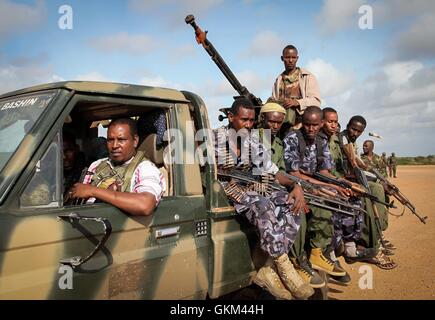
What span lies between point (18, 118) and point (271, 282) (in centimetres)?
236

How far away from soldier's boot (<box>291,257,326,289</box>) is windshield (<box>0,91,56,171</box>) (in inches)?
107

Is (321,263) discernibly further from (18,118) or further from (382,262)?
(18,118)

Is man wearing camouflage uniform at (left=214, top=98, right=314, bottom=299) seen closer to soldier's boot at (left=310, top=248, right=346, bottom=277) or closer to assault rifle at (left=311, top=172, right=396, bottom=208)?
soldier's boot at (left=310, top=248, right=346, bottom=277)

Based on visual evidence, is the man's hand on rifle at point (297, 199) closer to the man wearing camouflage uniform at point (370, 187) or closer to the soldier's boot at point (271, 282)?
the soldier's boot at point (271, 282)

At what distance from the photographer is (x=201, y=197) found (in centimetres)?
298

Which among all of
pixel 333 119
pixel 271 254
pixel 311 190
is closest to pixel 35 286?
pixel 271 254

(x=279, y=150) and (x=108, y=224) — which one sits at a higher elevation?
(x=279, y=150)

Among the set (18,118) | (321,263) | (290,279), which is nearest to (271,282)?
(290,279)

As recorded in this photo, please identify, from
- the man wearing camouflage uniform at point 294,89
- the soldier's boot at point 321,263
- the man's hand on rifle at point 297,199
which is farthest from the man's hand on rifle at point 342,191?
the man wearing camouflage uniform at point 294,89

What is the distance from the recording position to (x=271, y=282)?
3.30 metres

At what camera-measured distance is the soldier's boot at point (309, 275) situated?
364 centimetres

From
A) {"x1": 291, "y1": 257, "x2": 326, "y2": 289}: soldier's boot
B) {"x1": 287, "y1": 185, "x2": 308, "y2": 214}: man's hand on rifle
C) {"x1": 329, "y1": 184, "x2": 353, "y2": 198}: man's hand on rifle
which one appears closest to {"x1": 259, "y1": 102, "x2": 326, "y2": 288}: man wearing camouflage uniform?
{"x1": 291, "y1": 257, "x2": 326, "y2": 289}: soldier's boot

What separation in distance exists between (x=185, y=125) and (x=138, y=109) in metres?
0.41
